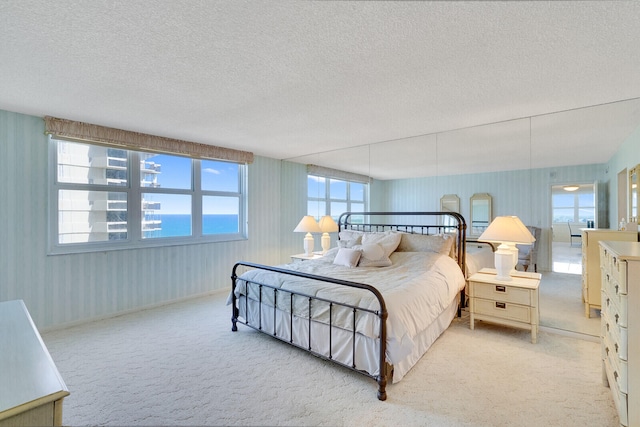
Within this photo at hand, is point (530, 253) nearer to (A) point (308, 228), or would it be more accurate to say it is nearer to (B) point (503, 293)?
(B) point (503, 293)

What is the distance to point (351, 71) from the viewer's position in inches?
87.0

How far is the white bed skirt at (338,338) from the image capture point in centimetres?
222

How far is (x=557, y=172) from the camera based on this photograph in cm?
322

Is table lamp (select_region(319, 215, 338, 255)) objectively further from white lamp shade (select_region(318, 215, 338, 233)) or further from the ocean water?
the ocean water

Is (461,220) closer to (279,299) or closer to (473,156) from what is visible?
(473,156)

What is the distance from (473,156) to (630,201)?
152 centimetres

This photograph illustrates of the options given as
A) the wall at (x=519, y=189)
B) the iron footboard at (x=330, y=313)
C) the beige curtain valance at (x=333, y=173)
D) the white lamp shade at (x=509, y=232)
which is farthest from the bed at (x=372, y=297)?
the beige curtain valance at (x=333, y=173)

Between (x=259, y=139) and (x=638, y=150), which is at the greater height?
(x=259, y=139)

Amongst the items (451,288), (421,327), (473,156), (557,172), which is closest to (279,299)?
(421,327)

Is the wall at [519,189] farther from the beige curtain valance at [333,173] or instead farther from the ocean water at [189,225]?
the ocean water at [189,225]

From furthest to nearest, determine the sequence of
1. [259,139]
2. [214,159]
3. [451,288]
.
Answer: [214,159]
[259,139]
[451,288]

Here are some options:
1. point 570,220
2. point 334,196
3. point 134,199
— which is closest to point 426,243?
point 570,220

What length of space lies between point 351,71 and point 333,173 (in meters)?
3.12

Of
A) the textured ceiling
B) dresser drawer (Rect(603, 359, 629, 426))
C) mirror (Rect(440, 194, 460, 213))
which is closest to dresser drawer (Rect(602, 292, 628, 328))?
dresser drawer (Rect(603, 359, 629, 426))
